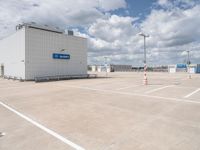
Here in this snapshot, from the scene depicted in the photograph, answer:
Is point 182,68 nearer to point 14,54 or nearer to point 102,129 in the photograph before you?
point 14,54

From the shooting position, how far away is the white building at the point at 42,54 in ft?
90.2

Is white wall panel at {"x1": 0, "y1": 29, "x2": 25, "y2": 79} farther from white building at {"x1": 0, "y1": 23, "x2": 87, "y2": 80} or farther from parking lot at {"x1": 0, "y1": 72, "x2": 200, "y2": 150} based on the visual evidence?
parking lot at {"x1": 0, "y1": 72, "x2": 200, "y2": 150}

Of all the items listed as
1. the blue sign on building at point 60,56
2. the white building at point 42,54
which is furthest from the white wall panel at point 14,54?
the blue sign on building at point 60,56

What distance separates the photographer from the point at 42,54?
1142 inches

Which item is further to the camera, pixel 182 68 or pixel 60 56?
pixel 182 68

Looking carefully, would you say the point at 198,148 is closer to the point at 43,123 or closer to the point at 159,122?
the point at 159,122

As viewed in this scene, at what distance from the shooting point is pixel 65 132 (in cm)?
522

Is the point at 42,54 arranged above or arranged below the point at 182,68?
above

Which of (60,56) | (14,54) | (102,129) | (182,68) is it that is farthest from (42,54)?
(182,68)

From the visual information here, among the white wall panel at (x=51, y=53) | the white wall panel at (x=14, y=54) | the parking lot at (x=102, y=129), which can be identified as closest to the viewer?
the parking lot at (x=102, y=129)

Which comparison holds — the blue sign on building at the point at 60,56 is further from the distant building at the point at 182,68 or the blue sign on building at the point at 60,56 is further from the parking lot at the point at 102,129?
the distant building at the point at 182,68

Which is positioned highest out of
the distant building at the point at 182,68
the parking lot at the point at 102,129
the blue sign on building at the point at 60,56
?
the blue sign on building at the point at 60,56

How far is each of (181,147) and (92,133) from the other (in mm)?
2438

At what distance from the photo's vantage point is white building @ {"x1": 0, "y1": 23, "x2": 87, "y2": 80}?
27.5m
